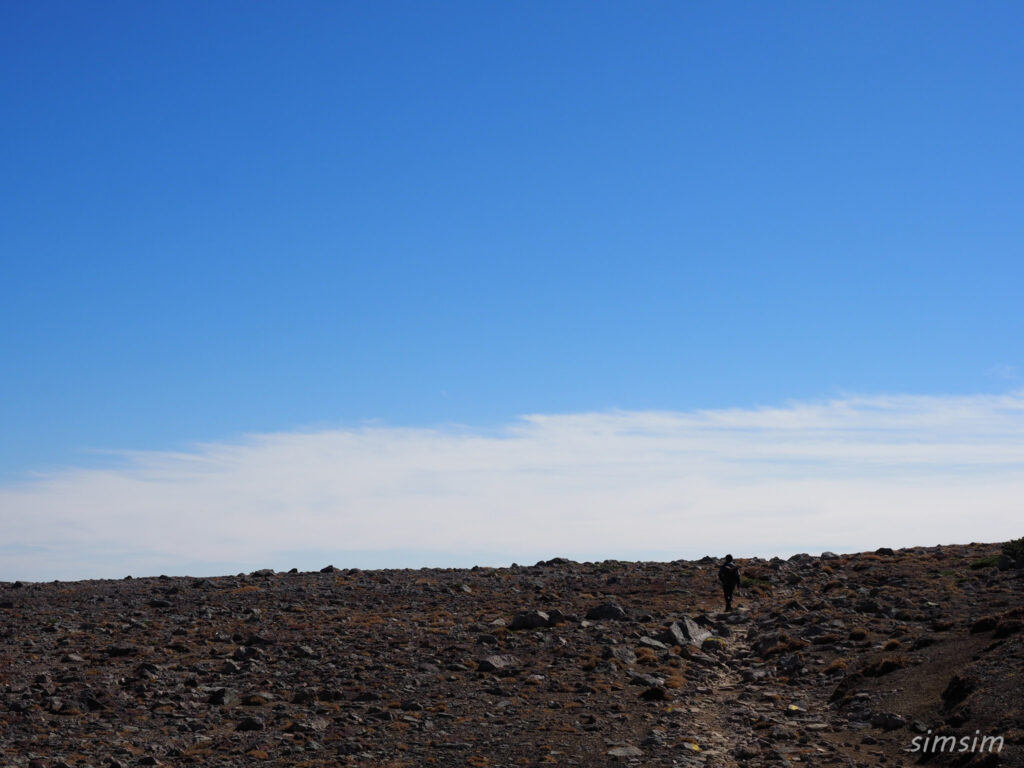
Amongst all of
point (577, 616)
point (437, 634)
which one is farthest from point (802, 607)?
point (437, 634)

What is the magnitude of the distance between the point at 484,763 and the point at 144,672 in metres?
12.2

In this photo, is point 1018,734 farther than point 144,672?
No

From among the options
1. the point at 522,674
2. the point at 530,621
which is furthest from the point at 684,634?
the point at 522,674

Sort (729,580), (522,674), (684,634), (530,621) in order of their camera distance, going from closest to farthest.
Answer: (522,674), (684,634), (530,621), (729,580)

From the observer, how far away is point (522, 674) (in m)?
26.7

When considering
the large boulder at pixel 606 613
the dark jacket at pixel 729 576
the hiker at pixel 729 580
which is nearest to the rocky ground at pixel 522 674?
the large boulder at pixel 606 613

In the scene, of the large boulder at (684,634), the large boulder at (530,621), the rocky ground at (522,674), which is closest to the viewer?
the rocky ground at (522,674)

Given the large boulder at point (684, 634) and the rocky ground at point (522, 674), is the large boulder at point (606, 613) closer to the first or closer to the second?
the rocky ground at point (522, 674)

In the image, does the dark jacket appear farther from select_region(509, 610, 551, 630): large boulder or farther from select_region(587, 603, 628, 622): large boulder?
select_region(509, 610, 551, 630): large boulder

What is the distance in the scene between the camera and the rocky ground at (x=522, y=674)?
20.0 metres

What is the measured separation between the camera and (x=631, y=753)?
64.9ft

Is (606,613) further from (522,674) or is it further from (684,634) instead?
(522,674)

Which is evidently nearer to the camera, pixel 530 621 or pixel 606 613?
pixel 530 621

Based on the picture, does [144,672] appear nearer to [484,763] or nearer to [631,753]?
[484,763]
